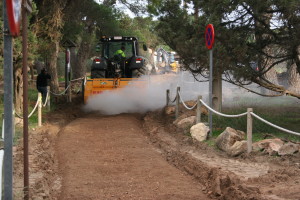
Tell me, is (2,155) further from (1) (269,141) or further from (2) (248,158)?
(1) (269,141)

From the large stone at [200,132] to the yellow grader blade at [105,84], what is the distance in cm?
682

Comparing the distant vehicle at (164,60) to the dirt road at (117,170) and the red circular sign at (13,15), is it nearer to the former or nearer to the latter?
the dirt road at (117,170)

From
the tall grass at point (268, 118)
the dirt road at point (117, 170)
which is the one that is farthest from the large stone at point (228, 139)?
the dirt road at point (117, 170)

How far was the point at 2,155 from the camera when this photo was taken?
415cm

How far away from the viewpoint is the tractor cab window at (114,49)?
1862 cm

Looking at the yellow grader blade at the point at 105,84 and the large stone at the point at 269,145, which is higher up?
the yellow grader blade at the point at 105,84

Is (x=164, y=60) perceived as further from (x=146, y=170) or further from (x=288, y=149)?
(x=146, y=170)

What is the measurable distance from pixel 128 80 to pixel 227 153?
29.5 ft

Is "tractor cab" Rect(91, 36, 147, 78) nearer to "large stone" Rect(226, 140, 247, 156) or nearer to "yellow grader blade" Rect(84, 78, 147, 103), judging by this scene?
"yellow grader blade" Rect(84, 78, 147, 103)

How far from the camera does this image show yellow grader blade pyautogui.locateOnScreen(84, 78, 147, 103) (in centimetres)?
1695

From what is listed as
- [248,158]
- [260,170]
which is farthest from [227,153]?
[260,170]

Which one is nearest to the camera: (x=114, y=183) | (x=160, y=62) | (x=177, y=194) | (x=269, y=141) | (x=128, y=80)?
(x=177, y=194)

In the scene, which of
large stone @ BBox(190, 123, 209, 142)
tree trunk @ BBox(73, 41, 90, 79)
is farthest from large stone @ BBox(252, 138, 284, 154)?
tree trunk @ BBox(73, 41, 90, 79)

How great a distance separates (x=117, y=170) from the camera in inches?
294
